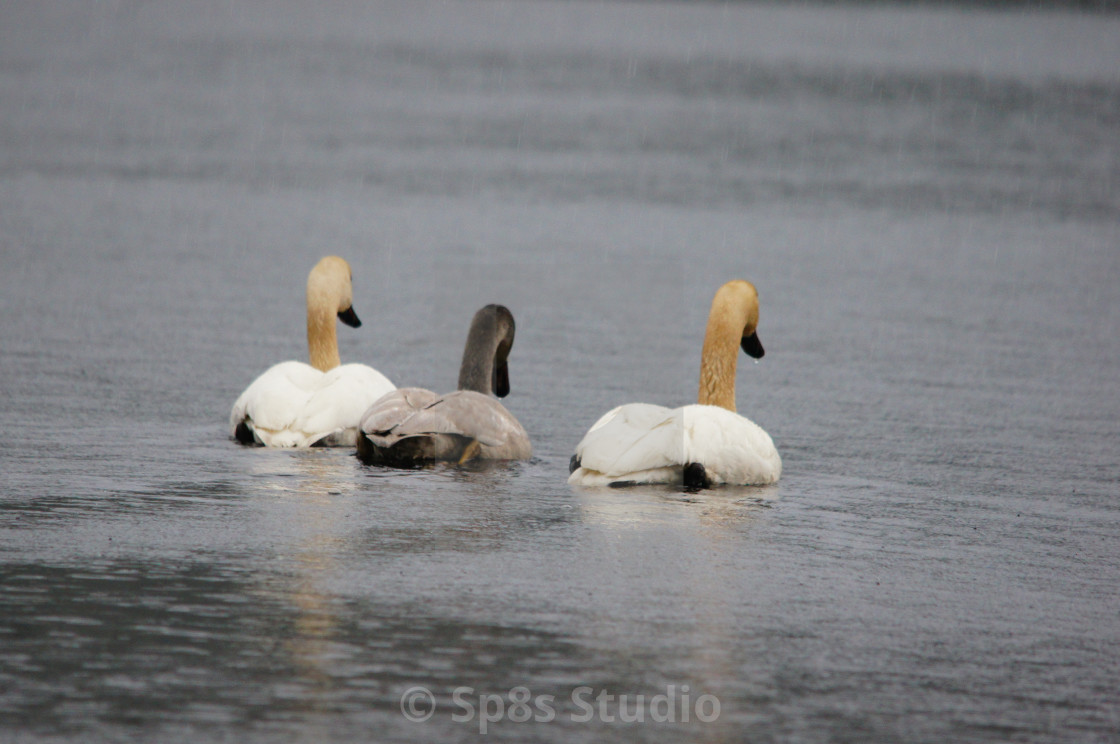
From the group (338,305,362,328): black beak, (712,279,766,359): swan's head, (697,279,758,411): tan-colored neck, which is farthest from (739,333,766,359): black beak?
(338,305,362,328): black beak

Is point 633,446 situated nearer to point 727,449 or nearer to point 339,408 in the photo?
point 727,449

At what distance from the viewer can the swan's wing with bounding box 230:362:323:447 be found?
34.0 ft

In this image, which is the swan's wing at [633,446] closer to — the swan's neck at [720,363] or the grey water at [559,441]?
the grey water at [559,441]

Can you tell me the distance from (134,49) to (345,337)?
3541 cm

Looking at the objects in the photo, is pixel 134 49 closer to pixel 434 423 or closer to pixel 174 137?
pixel 174 137

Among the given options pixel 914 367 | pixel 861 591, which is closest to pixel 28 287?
pixel 914 367

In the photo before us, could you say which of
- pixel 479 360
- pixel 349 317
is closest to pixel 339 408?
pixel 479 360

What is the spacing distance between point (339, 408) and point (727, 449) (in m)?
2.63

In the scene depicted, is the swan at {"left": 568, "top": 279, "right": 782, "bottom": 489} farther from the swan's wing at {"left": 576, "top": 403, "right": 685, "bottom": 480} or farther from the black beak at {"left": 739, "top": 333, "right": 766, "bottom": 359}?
the black beak at {"left": 739, "top": 333, "right": 766, "bottom": 359}

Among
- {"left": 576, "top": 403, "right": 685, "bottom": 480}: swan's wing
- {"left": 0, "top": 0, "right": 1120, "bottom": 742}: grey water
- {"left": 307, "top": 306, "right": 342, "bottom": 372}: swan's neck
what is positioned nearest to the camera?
Result: {"left": 0, "top": 0, "right": 1120, "bottom": 742}: grey water

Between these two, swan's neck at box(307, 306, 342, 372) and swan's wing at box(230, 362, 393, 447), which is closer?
swan's wing at box(230, 362, 393, 447)

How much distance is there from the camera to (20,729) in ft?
17.4

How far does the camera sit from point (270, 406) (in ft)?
34.0

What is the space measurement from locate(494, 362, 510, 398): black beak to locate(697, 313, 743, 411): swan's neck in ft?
5.12
